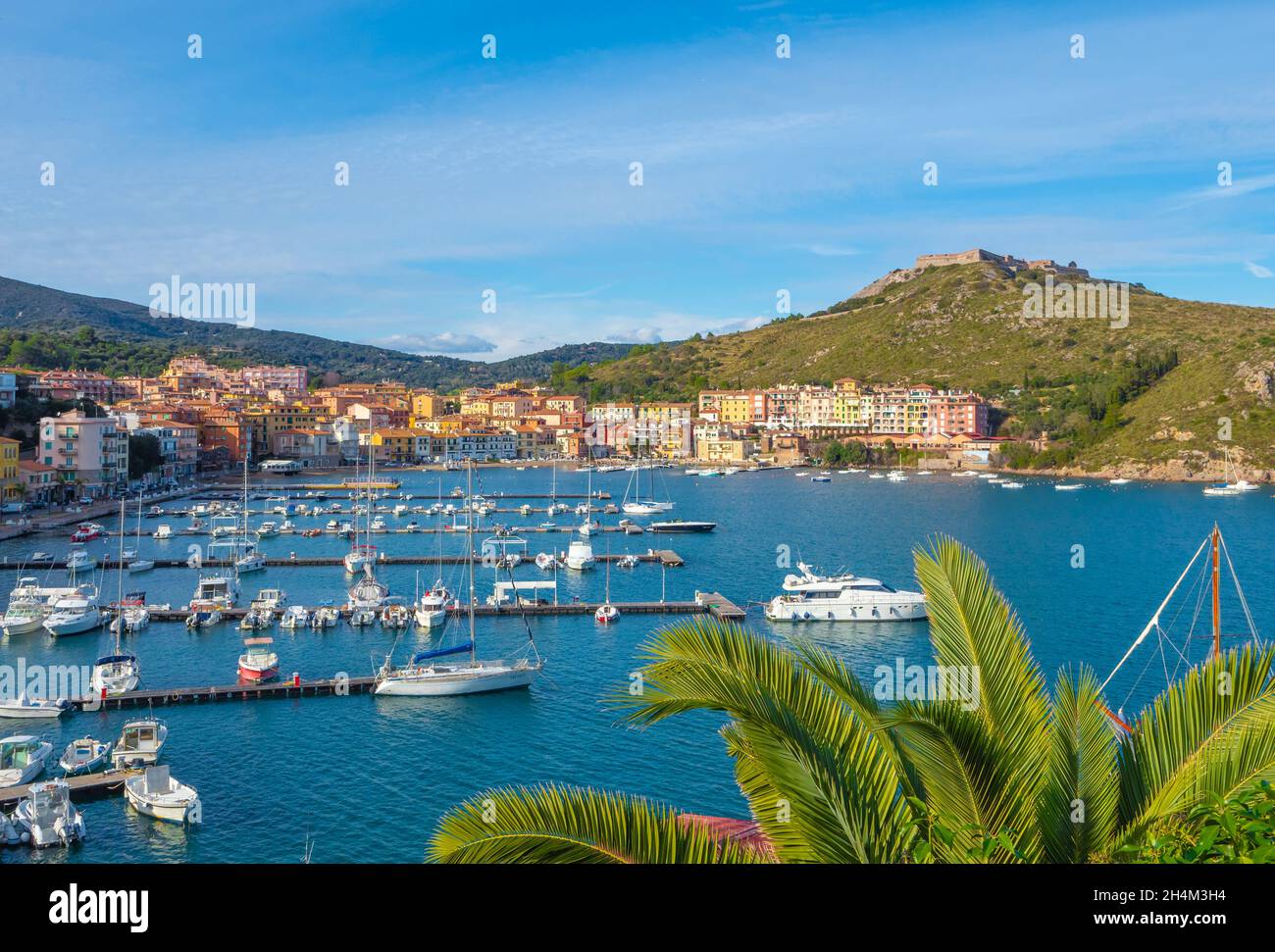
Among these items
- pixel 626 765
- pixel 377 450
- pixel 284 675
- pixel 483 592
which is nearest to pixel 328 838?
pixel 626 765

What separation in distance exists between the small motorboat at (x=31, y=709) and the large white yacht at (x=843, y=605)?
14393 mm

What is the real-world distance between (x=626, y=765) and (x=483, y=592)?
14.9m

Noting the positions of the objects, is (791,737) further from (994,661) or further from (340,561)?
(340,561)

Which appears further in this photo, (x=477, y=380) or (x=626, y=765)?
(x=477, y=380)

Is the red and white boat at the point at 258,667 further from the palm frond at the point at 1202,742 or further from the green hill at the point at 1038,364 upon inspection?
the green hill at the point at 1038,364

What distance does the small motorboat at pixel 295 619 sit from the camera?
23.1 meters

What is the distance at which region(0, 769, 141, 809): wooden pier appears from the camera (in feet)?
41.3

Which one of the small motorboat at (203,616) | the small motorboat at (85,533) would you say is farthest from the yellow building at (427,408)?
the small motorboat at (203,616)

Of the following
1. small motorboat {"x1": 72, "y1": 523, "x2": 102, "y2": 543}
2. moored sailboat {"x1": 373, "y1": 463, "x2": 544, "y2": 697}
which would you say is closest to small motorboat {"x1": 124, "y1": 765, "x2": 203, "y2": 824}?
moored sailboat {"x1": 373, "y1": 463, "x2": 544, "y2": 697}

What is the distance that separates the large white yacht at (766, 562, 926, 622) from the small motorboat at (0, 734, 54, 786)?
1500 centimetres

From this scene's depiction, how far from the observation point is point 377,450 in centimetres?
7788
